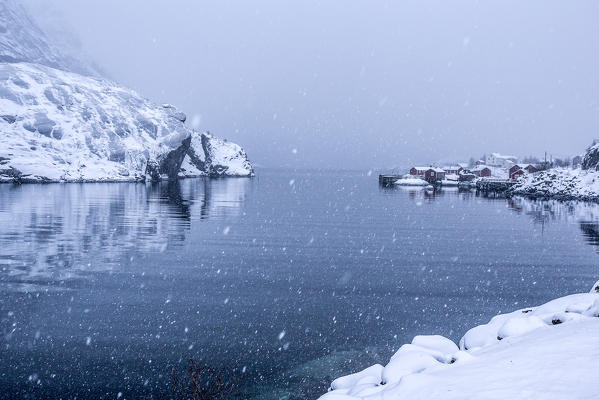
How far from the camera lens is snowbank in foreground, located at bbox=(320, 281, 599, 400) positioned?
625 cm

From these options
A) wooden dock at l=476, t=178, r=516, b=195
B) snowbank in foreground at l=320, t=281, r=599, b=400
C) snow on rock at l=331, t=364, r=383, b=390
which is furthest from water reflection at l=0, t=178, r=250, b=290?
wooden dock at l=476, t=178, r=516, b=195

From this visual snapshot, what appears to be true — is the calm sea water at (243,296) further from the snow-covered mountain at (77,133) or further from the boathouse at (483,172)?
the boathouse at (483,172)

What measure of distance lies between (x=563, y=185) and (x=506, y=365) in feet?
366

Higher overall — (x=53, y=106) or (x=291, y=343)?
(x=53, y=106)

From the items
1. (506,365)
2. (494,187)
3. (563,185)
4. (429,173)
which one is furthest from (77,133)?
(506,365)

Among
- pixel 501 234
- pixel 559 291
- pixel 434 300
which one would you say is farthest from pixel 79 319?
pixel 501 234

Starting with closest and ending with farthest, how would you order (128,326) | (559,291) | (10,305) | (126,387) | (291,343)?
(126,387)
(291,343)
(128,326)
(10,305)
(559,291)

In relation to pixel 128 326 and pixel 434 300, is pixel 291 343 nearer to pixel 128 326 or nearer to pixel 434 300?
pixel 128 326

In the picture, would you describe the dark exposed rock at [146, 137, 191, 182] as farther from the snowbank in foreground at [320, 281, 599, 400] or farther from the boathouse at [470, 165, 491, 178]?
the snowbank in foreground at [320, 281, 599, 400]

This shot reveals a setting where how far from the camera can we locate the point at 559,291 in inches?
791

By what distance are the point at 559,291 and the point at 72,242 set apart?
2730 cm

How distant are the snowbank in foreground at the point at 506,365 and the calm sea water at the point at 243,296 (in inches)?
108

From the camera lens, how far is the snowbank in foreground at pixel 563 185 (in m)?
97.2

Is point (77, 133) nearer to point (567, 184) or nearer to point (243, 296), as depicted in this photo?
point (567, 184)
